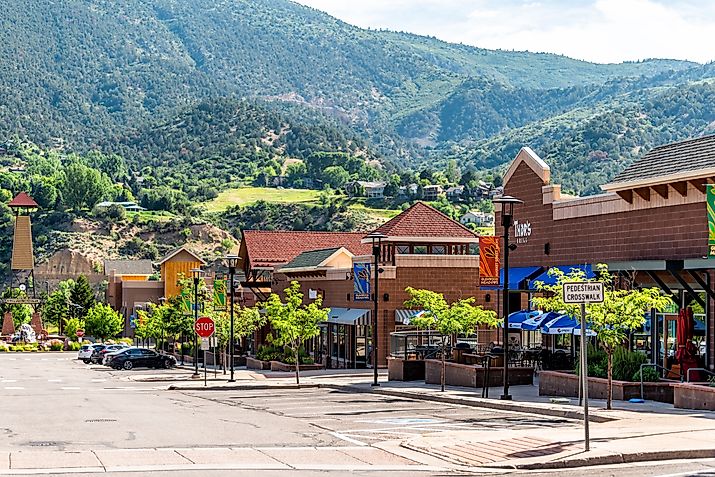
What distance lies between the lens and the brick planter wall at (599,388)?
30828 millimetres

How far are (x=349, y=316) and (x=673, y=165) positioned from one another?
26.0m

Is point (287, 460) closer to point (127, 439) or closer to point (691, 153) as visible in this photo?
point (127, 439)

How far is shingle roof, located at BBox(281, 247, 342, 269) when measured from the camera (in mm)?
66938

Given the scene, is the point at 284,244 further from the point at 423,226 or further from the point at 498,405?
the point at 498,405

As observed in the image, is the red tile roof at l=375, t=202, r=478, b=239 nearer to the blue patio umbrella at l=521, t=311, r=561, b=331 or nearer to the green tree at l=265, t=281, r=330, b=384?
the green tree at l=265, t=281, r=330, b=384

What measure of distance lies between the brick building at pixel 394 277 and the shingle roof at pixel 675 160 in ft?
61.9

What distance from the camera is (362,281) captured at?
184 ft

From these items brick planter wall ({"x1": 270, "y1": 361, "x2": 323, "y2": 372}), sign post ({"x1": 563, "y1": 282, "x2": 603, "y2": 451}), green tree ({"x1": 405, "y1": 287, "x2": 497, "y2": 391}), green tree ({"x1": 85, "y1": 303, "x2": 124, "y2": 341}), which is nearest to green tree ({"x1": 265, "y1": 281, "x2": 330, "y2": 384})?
brick planter wall ({"x1": 270, "y1": 361, "x2": 323, "y2": 372})

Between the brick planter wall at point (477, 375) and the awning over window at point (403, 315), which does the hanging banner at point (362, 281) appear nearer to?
the awning over window at point (403, 315)

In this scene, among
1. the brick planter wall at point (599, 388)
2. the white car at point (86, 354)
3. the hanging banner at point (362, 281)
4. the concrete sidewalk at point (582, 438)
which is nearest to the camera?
Answer: the concrete sidewalk at point (582, 438)

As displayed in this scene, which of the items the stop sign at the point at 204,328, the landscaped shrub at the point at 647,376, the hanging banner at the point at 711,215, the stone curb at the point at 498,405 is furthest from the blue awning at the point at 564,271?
the stop sign at the point at 204,328

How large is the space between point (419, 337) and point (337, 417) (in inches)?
934

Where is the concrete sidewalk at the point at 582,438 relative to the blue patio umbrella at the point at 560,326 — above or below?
below

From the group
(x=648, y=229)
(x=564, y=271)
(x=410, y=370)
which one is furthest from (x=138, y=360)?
(x=648, y=229)
